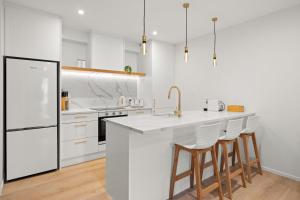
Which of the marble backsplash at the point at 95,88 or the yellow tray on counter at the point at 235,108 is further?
the marble backsplash at the point at 95,88

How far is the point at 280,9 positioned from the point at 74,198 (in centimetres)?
414

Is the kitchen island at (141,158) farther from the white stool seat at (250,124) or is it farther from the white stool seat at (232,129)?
the white stool seat at (250,124)

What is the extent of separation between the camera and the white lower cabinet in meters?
3.08

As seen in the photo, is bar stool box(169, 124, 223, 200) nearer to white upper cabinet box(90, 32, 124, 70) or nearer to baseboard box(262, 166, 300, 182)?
baseboard box(262, 166, 300, 182)

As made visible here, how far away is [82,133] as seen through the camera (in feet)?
10.7

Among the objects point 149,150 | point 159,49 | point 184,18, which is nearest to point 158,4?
point 184,18

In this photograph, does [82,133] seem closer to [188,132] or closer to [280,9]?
[188,132]

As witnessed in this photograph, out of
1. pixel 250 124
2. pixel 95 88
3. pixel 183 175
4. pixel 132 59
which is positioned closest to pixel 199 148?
pixel 183 175

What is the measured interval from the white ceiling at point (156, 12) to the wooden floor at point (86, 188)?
2695 millimetres

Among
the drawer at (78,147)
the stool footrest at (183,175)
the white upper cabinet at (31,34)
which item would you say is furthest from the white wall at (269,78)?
the white upper cabinet at (31,34)

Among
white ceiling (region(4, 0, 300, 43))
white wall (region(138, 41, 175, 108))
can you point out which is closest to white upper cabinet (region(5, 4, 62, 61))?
white ceiling (region(4, 0, 300, 43))

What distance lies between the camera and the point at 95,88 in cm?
411

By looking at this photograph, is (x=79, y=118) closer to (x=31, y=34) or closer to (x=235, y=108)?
(x=31, y=34)

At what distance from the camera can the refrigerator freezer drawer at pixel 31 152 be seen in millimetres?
2539
